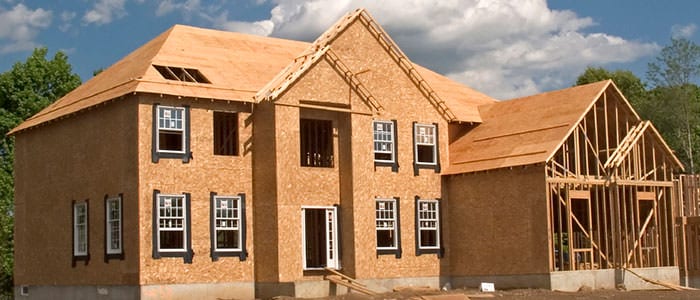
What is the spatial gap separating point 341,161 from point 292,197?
2704 millimetres

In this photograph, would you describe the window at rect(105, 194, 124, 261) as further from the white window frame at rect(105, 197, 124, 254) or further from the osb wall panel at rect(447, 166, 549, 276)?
the osb wall panel at rect(447, 166, 549, 276)

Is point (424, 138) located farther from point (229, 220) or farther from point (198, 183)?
point (198, 183)

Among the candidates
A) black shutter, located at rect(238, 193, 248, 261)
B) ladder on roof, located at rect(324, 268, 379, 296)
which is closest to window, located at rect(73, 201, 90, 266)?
black shutter, located at rect(238, 193, 248, 261)

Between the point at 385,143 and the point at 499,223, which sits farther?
the point at 385,143

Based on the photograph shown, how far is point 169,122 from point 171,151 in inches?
36.9

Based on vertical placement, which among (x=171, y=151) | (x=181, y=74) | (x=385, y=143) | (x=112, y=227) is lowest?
(x=112, y=227)

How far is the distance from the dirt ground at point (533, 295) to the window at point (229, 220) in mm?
3698

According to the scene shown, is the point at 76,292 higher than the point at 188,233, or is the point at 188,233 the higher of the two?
the point at 188,233

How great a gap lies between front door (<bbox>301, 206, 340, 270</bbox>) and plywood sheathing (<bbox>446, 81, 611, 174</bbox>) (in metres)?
6.06

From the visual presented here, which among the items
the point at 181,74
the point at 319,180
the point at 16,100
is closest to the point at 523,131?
the point at 319,180

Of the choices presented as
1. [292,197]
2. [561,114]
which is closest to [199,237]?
[292,197]

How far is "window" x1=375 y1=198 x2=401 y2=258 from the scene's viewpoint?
1462 inches

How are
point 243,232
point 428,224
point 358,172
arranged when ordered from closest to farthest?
point 243,232, point 358,172, point 428,224

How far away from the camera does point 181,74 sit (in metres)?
34.0
